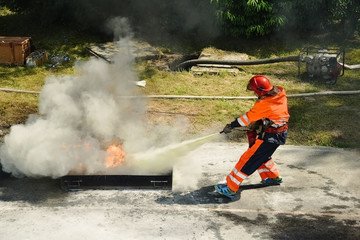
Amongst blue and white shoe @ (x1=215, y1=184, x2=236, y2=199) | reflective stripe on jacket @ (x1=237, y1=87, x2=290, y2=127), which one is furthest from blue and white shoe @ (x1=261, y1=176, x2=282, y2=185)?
reflective stripe on jacket @ (x1=237, y1=87, x2=290, y2=127)

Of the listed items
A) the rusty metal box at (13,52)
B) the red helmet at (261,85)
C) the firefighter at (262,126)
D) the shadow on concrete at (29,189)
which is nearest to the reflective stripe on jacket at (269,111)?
the firefighter at (262,126)

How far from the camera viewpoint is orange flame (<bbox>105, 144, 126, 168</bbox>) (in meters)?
6.88

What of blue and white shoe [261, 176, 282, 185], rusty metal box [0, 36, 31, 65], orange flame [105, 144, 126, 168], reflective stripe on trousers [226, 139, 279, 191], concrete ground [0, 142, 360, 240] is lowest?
concrete ground [0, 142, 360, 240]

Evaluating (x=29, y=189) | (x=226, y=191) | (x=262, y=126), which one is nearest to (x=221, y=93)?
(x=262, y=126)

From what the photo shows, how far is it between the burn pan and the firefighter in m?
0.84

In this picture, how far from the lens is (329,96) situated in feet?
33.3

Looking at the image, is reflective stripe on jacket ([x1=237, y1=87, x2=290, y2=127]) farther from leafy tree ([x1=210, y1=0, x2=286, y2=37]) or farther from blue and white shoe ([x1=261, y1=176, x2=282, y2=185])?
leafy tree ([x1=210, y1=0, x2=286, y2=37])

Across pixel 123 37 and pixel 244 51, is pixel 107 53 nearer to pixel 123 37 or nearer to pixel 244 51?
pixel 123 37

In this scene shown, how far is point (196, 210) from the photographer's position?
605 cm

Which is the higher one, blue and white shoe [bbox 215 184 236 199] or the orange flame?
the orange flame

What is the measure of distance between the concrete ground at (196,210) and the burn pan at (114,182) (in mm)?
107

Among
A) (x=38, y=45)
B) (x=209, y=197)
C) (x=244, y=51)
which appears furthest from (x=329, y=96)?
(x=38, y=45)

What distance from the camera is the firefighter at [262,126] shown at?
6.01 meters

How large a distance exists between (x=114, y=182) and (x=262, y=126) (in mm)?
2260
